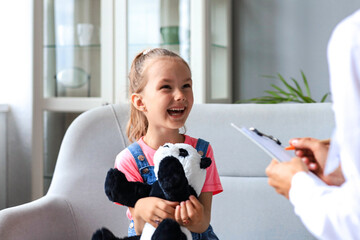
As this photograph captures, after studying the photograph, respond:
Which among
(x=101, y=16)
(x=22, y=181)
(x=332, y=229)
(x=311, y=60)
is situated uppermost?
(x=101, y=16)

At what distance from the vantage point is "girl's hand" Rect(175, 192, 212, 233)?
1.18 m

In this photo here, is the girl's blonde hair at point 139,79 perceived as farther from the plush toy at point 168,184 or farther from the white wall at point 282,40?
the white wall at point 282,40

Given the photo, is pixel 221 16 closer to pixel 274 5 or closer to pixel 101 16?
pixel 274 5

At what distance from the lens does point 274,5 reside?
306cm

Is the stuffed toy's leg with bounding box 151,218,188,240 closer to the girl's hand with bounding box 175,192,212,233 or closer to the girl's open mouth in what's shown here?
the girl's hand with bounding box 175,192,212,233

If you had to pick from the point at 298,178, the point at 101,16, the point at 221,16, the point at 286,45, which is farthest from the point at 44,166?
the point at 298,178

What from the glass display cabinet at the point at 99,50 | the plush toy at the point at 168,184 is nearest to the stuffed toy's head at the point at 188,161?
the plush toy at the point at 168,184

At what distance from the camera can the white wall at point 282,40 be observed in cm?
296

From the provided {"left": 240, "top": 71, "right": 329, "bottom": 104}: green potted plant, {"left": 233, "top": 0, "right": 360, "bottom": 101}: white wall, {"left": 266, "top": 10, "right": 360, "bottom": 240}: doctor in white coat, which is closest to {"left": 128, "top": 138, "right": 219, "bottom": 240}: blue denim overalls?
{"left": 266, "top": 10, "right": 360, "bottom": 240}: doctor in white coat

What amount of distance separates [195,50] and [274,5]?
0.66m

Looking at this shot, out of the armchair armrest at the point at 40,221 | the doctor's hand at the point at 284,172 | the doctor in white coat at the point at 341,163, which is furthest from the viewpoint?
the armchair armrest at the point at 40,221

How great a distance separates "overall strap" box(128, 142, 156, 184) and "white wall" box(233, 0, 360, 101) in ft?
6.01

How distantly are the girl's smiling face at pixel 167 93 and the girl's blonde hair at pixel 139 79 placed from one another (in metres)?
0.03

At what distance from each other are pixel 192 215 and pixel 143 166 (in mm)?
232
